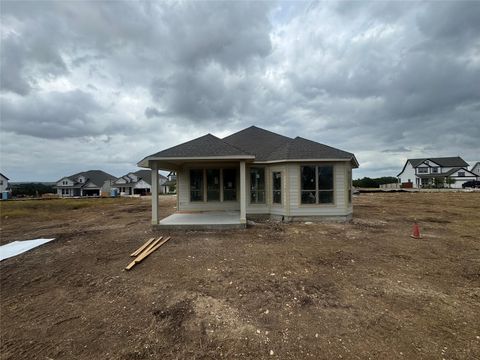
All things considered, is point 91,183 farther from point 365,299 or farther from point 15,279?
point 365,299

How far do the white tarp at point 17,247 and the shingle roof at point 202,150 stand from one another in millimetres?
4834

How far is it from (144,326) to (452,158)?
74237mm

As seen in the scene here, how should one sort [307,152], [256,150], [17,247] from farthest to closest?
[256,150] < [307,152] < [17,247]

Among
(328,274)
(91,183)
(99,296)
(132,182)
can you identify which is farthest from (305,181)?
(91,183)

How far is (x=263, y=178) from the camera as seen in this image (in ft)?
37.7

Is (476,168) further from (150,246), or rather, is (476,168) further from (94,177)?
(94,177)

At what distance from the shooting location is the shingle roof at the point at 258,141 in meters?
12.2

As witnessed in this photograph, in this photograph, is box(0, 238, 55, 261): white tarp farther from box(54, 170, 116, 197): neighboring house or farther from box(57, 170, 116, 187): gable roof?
box(57, 170, 116, 187): gable roof

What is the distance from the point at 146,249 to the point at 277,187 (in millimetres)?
6280

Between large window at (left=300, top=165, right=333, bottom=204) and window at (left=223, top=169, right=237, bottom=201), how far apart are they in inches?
136

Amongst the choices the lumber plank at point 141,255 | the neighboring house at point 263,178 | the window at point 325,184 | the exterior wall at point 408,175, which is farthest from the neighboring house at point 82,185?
the exterior wall at point 408,175

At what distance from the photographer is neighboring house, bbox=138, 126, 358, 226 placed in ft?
30.9

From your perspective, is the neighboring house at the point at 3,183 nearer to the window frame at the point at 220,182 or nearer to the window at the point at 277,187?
the window frame at the point at 220,182

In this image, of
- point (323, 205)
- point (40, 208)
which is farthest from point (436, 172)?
point (40, 208)
